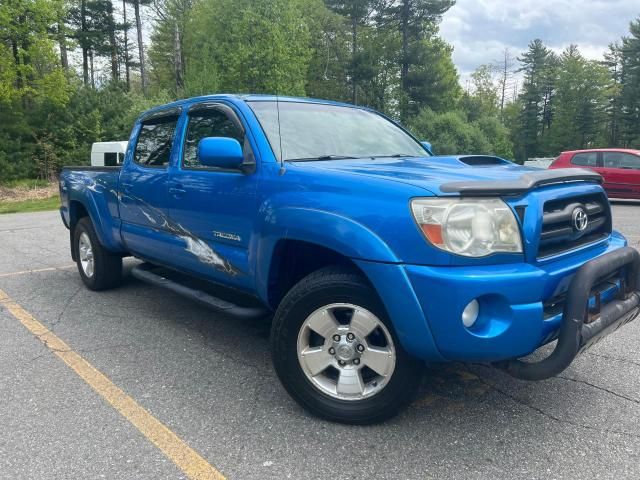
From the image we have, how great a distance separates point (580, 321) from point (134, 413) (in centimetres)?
241

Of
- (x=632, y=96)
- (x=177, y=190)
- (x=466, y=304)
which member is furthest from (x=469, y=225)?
(x=632, y=96)

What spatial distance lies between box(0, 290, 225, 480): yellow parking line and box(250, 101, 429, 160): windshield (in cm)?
173

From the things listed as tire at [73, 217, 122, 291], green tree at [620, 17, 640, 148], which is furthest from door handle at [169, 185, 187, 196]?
green tree at [620, 17, 640, 148]

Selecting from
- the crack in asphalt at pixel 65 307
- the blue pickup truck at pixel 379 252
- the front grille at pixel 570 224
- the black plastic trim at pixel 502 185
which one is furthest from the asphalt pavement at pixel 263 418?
the black plastic trim at pixel 502 185

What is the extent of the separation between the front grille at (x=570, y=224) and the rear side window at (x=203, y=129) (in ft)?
6.86

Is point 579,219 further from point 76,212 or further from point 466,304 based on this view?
point 76,212

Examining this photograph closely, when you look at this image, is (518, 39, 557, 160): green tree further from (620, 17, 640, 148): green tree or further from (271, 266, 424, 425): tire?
(271, 266, 424, 425): tire

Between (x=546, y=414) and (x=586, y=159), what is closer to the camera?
(x=546, y=414)

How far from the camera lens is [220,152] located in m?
3.21

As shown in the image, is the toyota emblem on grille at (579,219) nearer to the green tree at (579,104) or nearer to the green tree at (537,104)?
the green tree at (579,104)

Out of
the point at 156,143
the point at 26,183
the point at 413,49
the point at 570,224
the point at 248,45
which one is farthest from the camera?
the point at 413,49

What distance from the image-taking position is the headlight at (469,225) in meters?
2.45

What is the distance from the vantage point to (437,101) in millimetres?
41375

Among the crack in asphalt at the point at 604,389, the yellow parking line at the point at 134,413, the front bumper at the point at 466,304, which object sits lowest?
the crack in asphalt at the point at 604,389
